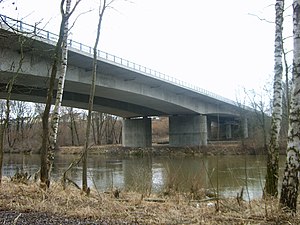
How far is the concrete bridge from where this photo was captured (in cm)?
1920

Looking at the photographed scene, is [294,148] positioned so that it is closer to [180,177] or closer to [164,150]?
[180,177]

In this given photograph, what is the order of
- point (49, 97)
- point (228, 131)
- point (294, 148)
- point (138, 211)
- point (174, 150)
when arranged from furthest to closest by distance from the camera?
1. point (228, 131)
2. point (174, 150)
3. point (49, 97)
4. point (138, 211)
5. point (294, 148)

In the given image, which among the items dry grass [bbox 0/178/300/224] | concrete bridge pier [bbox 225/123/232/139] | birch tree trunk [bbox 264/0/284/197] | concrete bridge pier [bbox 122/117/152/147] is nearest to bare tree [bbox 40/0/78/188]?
dry grass [bbox 0/178/300/224]

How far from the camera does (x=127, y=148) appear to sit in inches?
1914

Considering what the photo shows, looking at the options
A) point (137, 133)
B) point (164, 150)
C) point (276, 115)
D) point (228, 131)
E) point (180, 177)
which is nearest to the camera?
point (276, 115)

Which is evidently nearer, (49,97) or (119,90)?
(49,97)

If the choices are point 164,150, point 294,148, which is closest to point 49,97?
point 294,148

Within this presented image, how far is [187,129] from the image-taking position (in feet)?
161

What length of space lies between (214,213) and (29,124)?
174ft

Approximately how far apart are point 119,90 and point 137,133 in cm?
2097

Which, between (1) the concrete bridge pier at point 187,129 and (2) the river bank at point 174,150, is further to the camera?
(1) the concrete bridge pier at point 187,129

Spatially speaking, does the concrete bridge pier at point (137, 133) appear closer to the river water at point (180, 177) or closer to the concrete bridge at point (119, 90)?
the concrete bridge at point (119, 90)

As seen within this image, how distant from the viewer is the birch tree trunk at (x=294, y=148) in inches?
221

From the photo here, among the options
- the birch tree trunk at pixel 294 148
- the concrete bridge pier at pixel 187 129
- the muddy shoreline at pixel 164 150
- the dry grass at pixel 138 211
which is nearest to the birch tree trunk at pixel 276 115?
the dry grass at pixel 138 211
